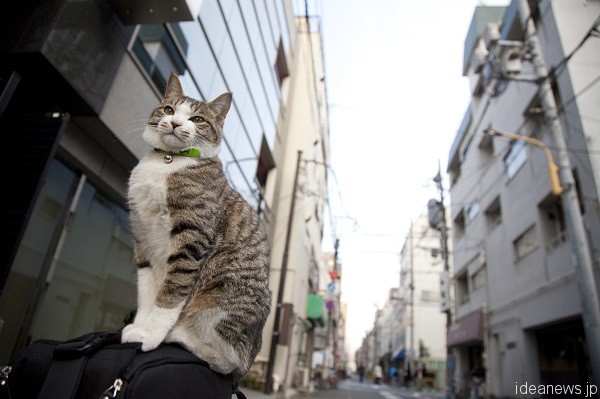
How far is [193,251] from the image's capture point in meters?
1.64

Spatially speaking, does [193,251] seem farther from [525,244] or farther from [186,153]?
[525,244]

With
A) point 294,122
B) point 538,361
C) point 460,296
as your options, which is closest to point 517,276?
point 538,361

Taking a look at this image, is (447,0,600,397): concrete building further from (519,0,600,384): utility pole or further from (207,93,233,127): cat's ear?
(207,93,233,127): cat's ear

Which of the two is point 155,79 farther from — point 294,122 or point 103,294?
point 294,122

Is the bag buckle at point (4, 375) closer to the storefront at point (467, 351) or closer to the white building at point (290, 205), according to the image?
the white building at point (290, 205)

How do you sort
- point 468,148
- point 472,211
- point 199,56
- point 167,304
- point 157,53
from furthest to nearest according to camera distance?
1. point 468,148
2. point 472,211
3. point 199,56
4. point 157,53
5. point 167,304

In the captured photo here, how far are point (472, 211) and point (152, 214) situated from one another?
63.2 ft

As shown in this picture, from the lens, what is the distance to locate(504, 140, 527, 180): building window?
1201 cm

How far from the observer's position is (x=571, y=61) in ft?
28.0

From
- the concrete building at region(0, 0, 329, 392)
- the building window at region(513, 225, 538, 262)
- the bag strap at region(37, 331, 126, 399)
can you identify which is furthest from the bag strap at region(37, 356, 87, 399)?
the building window at region(513, 225, 538, 262)

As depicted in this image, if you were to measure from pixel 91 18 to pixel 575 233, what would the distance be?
28.7 feet

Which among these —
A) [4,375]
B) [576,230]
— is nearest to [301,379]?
[576,230]

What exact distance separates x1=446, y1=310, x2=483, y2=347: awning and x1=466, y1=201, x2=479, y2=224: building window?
16.6ft

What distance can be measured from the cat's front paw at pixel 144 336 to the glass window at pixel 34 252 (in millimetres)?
3060
